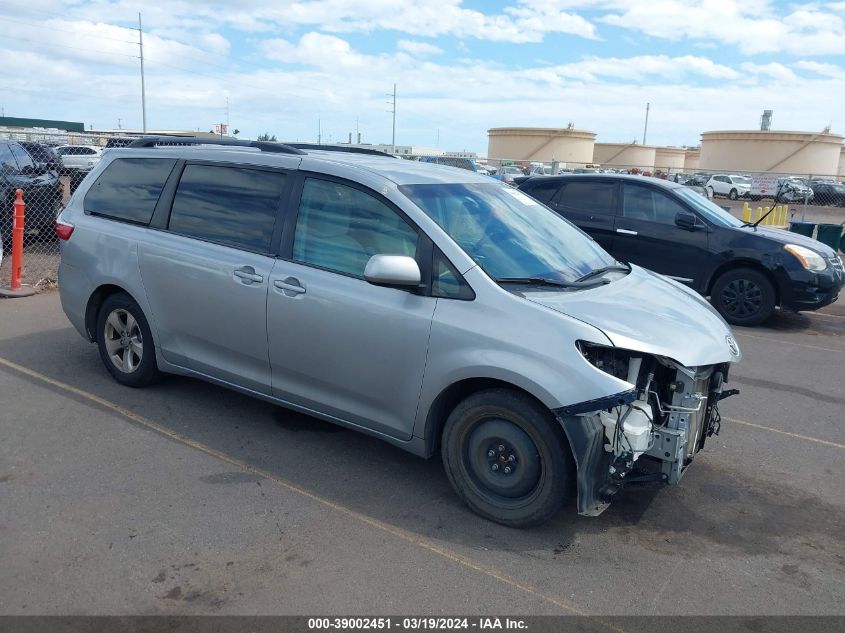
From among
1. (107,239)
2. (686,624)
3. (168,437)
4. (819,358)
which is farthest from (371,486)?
(819,358)

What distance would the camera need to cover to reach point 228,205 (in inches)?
198

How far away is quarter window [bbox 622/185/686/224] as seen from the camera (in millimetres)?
9645

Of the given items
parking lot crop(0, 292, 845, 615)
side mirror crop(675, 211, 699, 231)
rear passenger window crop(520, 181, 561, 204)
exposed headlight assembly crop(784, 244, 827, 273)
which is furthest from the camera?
rear passenger window crop(520, 181, 561, 204)

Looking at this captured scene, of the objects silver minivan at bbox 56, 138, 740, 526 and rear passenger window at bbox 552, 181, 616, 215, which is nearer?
silver minivan at bbox 56, 138, 740, 526

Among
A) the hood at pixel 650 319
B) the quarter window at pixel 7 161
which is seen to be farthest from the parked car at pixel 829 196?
the hood at pixel 650 319

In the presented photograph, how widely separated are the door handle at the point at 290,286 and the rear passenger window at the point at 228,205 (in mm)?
299

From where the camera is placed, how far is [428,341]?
158 inches

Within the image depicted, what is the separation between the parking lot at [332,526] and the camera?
333 centimetres

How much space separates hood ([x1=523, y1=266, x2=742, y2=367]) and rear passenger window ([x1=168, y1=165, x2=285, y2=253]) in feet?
6.03

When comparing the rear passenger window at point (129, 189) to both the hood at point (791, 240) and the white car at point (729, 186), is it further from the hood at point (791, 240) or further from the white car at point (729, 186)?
the white car at point (729, 186)

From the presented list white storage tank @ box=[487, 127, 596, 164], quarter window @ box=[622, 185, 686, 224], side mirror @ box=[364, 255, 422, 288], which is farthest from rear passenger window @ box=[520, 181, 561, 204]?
white storage tank @ box=[487, 127, 596, 164]

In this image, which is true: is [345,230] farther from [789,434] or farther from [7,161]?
[7,161]

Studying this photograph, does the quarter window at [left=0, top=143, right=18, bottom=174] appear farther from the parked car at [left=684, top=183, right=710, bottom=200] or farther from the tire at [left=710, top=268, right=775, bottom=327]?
the tire at [left=710, top=268, right=775, bottom=327]

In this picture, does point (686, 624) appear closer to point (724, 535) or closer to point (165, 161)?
point (724, 535)
